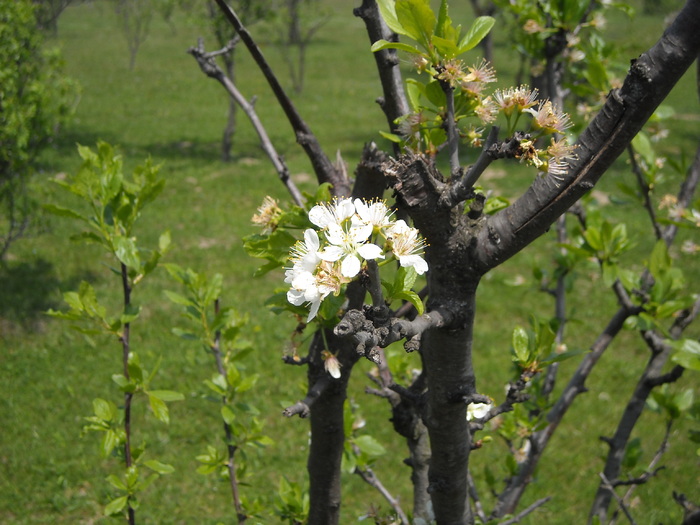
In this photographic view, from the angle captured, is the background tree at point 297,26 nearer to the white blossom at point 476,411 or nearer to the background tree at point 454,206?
→ the white blossom at point 476,411

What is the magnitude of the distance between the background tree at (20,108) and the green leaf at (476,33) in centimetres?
572

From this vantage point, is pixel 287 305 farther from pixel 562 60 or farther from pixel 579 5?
pixel 562 60

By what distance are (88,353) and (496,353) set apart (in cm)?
371

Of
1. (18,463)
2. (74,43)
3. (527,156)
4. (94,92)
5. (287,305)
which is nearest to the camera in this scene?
(527,156)

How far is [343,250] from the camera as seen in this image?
33.7 inches

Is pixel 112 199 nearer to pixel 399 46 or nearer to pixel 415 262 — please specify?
pixel 399 46

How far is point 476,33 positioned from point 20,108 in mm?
6141

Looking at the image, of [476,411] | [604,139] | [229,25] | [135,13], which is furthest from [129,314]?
[135,13]

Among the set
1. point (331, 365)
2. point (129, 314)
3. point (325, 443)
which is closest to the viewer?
point (331, 365)

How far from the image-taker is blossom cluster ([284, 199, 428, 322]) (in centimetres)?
84

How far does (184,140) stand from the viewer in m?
13.2

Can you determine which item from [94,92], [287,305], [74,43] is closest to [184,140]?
[94,92]

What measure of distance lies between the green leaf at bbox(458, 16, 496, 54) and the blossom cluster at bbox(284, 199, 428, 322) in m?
0.37

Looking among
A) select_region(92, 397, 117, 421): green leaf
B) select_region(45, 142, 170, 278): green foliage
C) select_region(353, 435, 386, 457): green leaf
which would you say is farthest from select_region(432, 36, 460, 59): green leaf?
select_region(92, 397, 117, 421): green leaf
